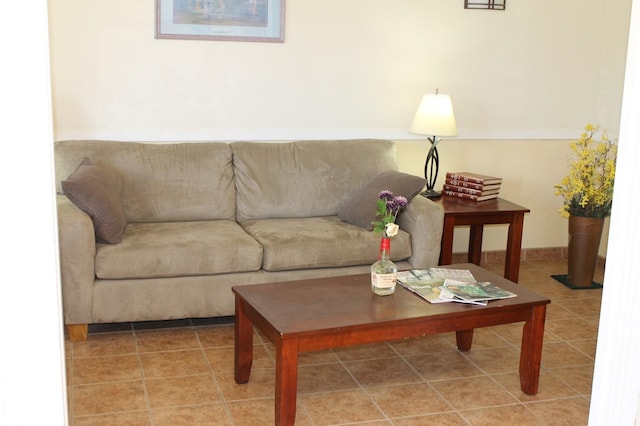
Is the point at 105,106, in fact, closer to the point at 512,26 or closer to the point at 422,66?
the point at 422,66

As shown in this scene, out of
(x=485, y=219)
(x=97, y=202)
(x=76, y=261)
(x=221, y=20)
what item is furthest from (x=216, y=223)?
(x=485, y=219)

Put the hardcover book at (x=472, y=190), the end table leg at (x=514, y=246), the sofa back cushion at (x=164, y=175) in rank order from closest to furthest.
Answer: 1. the sofa back cushion at (x=164, y=175)
2. the end table leg at (x=514, y=246)
3. the hardcover book at (x=472, y=190)

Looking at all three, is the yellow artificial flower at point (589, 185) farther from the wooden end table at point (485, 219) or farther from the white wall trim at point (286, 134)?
the white wall trim at point (286, 134)

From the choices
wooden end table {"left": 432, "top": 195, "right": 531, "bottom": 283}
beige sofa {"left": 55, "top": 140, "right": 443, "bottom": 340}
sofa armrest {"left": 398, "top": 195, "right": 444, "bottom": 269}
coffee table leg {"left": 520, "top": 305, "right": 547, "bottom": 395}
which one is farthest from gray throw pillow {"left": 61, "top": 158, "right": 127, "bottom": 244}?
coffee table leg {"left": 520, "top": 305, "right": 547, "bottom": 395}

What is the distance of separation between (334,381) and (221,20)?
2201mm

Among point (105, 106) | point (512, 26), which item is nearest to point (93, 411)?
point (105, 106)

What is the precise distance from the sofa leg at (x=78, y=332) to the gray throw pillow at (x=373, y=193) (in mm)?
1480

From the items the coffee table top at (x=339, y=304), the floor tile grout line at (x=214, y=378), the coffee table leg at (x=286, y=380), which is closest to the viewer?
the coffee table leg at (x=286, y=380)

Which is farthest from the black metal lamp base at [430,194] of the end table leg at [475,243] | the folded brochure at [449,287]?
the folded brochure at [449,287]

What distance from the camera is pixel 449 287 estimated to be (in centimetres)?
324

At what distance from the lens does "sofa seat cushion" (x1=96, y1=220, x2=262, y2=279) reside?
11.8ft

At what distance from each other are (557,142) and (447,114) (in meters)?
1.18

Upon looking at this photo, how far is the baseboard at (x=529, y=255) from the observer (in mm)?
5176

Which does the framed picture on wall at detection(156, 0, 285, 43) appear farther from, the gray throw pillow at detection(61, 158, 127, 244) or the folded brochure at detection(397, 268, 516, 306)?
the folded brochure at detection(397, 268, 516, 306)
